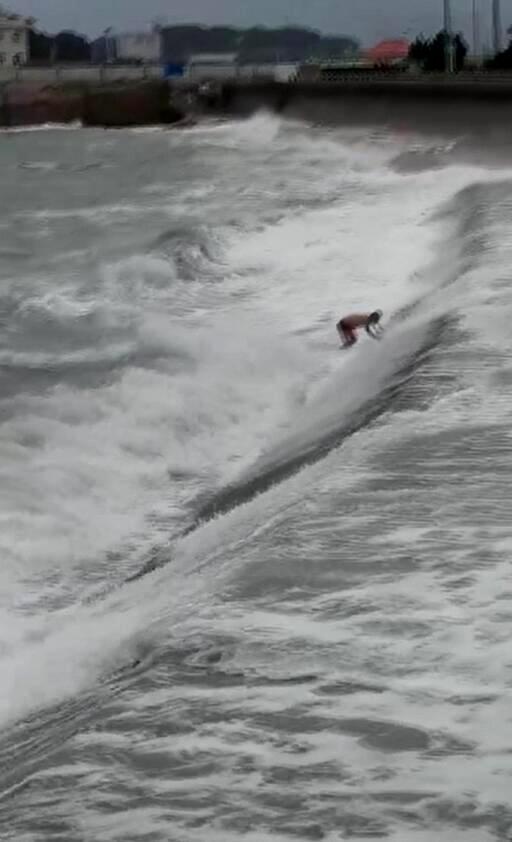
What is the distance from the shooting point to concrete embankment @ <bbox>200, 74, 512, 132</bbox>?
44550mm

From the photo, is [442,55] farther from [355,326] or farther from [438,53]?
[355,326]

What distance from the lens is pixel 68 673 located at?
6.04 metres

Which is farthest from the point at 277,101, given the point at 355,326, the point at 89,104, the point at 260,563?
the point at 260,563

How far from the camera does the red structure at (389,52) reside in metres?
103

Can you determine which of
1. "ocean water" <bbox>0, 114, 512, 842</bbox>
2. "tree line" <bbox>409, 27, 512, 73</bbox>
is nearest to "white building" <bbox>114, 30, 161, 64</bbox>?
"tree line" <bbox>409, 27, 512, 73</bbox>

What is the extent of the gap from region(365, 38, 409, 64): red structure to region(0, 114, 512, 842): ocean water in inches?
3389

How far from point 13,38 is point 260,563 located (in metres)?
133

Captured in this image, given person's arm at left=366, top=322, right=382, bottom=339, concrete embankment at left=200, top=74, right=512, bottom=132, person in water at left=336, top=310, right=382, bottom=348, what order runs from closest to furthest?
person's arm at left=366, top=322, right=382, bottom=339 → person in water at left=336, top=310, right=382, bottom=348 → concrete embankment at left=200, top=74, right=512, bottom=132

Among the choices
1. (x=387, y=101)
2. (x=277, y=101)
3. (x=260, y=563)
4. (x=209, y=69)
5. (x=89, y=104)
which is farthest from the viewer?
(x=209, y=69)

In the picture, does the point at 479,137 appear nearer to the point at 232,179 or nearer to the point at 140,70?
the point at 232,179

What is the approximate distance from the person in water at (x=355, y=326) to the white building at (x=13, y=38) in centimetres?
12021

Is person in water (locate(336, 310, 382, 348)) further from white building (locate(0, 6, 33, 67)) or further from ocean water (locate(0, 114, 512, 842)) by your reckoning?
white building (locate(0, 6, 33, 67))

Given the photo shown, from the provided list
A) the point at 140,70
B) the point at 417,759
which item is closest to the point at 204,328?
the point at 417,759

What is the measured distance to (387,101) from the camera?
56.2 m
